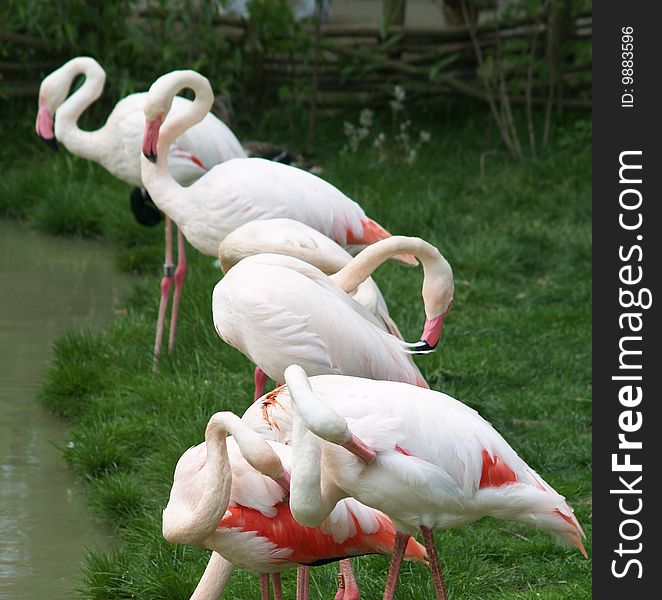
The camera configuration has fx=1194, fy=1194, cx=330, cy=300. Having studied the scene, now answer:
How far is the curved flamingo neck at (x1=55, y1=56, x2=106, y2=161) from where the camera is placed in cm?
650

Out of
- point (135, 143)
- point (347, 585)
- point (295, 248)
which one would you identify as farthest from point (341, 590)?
point (135, 143)

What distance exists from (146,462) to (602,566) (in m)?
2.03

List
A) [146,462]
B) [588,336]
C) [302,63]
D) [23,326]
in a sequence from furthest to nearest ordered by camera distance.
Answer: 1. [302,63]
2. [23,326]
3. [588,336]
4. [146,462]

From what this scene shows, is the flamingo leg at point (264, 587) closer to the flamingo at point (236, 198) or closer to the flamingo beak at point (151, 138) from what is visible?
the flamingo at point (236, 198)

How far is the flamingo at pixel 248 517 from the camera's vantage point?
10.1 ft

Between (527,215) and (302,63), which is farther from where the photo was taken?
(302,63)

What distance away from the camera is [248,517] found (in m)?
3.23

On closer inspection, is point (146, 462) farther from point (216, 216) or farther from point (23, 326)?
point (23, 326)

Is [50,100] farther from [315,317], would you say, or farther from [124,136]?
[315,317]

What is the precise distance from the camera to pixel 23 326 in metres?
6.58

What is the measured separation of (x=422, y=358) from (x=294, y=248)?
136cm

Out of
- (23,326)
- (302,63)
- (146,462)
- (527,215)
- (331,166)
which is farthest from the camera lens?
(302,63)

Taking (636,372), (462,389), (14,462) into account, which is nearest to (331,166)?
(462,389)

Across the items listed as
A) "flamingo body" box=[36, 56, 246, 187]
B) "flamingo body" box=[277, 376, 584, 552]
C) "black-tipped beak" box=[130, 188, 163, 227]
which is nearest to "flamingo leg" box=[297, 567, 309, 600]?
"flamingo body" box=[277, 376, 584, 552]
